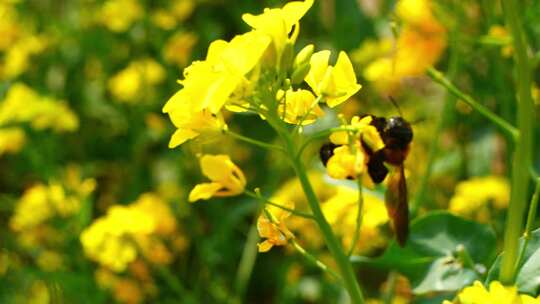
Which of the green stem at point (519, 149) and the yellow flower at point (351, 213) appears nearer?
the green stem at point (519, 149)

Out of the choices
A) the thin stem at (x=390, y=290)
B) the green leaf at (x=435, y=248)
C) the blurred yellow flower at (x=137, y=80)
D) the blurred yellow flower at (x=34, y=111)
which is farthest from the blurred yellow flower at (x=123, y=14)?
the green leaf at (x=435, y=248)

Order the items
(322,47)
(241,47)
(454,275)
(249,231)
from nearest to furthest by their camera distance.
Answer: (241,47) → (454,275) → (249,231) → (322,47)

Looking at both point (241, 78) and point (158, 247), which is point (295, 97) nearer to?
point (241, 78)

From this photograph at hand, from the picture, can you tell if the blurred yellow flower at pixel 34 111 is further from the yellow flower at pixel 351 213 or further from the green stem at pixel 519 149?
the green stem at pixel 519 149

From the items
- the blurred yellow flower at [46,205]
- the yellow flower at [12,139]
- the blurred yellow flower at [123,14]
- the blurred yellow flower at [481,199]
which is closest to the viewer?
the blurred yellow flower at [481,199]

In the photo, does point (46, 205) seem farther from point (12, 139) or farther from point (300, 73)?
point (300, 73)

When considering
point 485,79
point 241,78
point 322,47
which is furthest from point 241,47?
point 322,47
